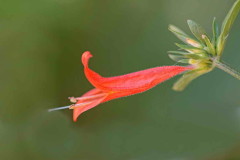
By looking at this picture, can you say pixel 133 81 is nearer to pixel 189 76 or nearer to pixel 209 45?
pixel 189 76

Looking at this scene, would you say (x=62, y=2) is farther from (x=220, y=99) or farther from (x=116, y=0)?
(x=220, y=99)

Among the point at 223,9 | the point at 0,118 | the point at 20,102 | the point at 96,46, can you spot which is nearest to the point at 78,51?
the point at 96,46

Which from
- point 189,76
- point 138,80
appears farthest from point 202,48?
point 138,80

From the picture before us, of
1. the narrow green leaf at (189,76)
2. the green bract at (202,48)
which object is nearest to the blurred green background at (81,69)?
the narrow green leaf at (189,76)

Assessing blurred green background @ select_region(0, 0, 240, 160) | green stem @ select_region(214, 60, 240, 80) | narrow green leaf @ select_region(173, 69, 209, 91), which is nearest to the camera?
green stem @ select_region(214, 60, 240, 80)

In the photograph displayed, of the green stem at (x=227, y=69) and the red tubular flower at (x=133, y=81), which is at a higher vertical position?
the red tubular flower at (x=133, y=81)

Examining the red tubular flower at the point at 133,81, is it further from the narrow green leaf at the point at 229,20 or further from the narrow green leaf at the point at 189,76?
the narrow green leaf at the point at 229,20

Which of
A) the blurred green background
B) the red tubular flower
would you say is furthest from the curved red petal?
the blurred green background

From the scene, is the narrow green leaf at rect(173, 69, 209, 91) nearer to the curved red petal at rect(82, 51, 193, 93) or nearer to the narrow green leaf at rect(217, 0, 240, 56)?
the curved red petal at rect(82, 51, 193, 93)
